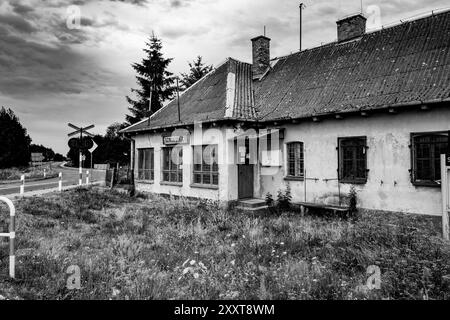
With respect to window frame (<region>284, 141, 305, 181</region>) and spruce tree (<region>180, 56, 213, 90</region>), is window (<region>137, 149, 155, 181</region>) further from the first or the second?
spruce tree (<region>180, 56, 213, 90</region>)

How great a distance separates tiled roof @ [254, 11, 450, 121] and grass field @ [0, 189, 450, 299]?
13.0 ft

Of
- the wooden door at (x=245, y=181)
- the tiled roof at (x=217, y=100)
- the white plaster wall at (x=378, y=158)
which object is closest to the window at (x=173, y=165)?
the tiled roof at (x=217, y=100)

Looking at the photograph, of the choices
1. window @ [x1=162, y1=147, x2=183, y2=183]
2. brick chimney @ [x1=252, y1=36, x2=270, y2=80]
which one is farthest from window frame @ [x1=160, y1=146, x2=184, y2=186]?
brick chimney @ [x1=252, y1=36, x2=270, y2=80]

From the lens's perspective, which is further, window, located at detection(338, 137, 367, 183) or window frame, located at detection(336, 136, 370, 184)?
window, located at detection(338, 137, 367, 183)

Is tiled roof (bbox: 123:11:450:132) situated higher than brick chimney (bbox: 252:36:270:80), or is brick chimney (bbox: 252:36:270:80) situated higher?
brick chimney (bbox: 252:36:270:80)

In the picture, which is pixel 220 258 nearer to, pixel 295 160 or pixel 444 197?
pixel 444 197

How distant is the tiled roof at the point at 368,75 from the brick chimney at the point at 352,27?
1.82 ft

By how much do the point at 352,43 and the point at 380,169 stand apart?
6.85 metres

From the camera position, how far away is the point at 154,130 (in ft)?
53.3

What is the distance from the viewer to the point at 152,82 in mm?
32906

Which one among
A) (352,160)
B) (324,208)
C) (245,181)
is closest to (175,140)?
(245,181)

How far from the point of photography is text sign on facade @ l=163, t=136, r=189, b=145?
14844mm
